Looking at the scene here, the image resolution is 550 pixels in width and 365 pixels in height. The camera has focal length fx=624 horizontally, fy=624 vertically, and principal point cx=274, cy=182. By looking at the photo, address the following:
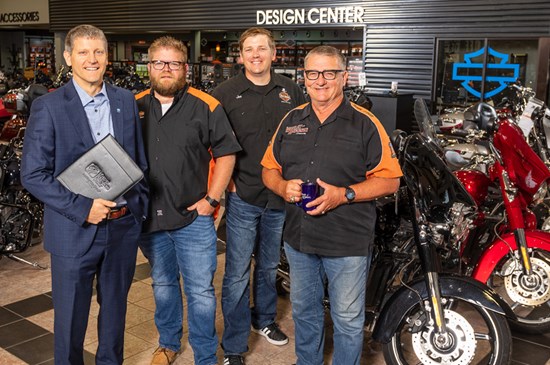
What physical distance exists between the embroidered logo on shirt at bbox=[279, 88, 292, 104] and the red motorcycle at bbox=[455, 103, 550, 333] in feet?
3.90

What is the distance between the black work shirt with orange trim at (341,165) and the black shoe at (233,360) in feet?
2.79

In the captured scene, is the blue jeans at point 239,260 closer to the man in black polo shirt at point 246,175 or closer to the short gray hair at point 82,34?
the man in black polo shirt at point 246,175

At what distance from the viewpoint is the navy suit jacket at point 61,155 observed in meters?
2.28

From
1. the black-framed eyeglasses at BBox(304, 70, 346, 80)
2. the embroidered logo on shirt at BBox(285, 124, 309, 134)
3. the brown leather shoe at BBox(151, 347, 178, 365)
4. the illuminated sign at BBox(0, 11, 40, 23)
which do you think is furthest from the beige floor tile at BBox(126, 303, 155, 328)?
Answer: the illuminated sign at BBox(0, 11, 40, 23)

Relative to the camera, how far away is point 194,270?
280cm

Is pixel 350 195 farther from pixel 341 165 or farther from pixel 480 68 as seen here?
pixel 480 68

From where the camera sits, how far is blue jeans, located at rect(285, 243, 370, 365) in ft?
8.06

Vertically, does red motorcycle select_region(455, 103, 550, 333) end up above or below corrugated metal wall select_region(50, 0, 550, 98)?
below

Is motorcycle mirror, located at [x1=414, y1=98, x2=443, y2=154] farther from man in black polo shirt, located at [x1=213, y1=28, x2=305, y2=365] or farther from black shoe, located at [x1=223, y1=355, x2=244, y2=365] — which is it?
black shoe, located at [x1=223, y1=355, x2=244, y2=365]

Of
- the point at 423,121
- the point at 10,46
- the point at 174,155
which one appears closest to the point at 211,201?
the point at 174,155

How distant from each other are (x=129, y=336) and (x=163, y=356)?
1.65ft

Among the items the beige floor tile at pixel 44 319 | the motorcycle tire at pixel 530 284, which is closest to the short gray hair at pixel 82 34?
the beige floor tile at pixel 44 319

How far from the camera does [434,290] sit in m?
2.61

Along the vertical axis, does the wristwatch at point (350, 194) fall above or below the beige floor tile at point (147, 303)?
above
